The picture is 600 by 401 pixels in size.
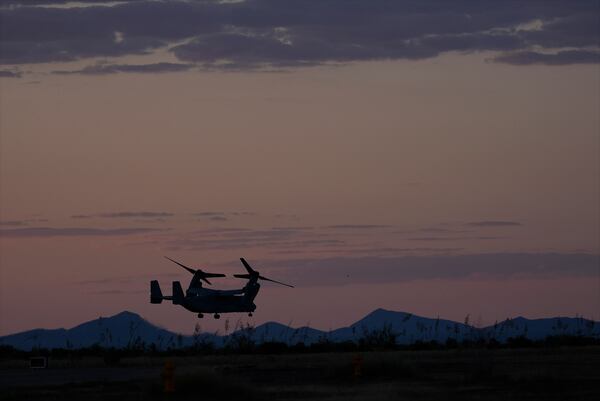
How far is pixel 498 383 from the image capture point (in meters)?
42.9

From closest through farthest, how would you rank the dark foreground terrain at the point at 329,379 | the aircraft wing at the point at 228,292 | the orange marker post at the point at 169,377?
1. the orange marker post at the point at 169,377
2. the dark foreground terrain at the point at 329,379
3. the aircraft wing at the point at 228,292

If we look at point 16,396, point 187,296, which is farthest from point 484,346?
point 16,396

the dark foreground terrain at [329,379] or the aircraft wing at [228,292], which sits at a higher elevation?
the aircraft wing at [228,292]

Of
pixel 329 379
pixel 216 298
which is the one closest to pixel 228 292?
pixel 216 298

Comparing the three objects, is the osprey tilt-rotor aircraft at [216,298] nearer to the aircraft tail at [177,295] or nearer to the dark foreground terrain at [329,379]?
the aircraft tail at [177,295]

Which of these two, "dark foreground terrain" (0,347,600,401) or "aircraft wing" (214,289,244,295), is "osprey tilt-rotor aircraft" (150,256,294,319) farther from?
"dark foreground terrain" (0,347,600,401)

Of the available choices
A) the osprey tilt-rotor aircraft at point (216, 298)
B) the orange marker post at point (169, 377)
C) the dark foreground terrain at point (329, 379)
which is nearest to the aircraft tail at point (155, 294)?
the osprey tilt-rotor aircraft at point (216, 298)

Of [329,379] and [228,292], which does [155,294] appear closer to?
[228,292]

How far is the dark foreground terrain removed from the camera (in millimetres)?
38719

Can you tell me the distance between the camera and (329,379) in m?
45.8

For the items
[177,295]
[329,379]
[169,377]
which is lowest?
[169,377]

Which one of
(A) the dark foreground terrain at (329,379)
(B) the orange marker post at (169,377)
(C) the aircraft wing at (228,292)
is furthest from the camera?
(C) the aircraft wing at (228,292)

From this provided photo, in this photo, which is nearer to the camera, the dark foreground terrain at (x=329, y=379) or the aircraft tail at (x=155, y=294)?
the dark foreground terrain at (x=329, y=379)

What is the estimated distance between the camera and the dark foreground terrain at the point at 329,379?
38719mm
